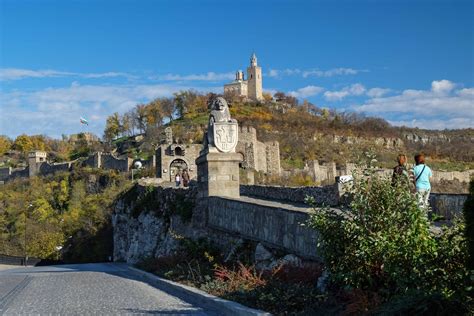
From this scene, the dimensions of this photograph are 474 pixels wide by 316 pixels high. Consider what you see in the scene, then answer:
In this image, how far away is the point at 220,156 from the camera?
1484cm

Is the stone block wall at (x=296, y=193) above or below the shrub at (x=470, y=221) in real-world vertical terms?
below

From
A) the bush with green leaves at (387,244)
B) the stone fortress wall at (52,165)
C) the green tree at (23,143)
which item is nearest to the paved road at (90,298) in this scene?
the bush with green leaves at (387,244)

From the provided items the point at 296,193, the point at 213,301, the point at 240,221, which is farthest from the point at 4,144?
the point at 213,301

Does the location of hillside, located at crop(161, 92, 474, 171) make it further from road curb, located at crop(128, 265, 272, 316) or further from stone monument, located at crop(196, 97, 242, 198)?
road curb, located at crop(128, 265, 272, 316)

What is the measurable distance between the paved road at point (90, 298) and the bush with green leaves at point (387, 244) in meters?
2.63

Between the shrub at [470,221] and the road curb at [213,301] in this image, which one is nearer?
the shrub at [470,221]

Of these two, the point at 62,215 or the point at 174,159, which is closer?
the point at 174,159

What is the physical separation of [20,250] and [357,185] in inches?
2093

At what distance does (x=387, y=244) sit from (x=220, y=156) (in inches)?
349

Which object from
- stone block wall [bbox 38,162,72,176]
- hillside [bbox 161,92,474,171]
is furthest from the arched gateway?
stone block wall [bbox 38,162,72,176]

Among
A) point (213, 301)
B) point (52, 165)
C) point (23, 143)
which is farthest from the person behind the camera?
point (23, 143)

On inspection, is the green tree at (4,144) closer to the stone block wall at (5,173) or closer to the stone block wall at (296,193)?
the stone block wall at (5,173)

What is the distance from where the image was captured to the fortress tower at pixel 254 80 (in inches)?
5728

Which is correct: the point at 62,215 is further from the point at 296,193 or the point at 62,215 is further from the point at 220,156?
the point at 220,156
